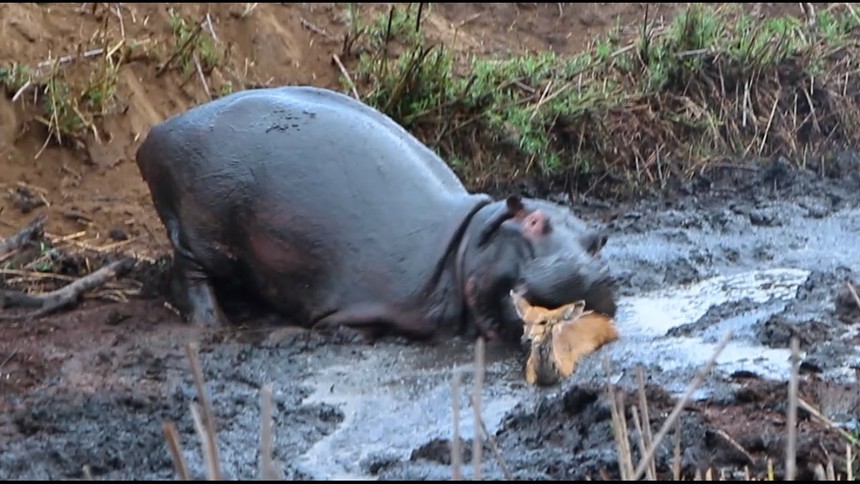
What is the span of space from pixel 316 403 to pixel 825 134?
15.6ft

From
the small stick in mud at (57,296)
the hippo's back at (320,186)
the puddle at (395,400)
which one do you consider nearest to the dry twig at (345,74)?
the hippo's back at (320,186)

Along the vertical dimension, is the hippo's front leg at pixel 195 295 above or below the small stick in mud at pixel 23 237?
below

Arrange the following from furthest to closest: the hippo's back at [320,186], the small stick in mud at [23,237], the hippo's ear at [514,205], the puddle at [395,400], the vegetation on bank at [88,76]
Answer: the vegetation on bank at [88,76] < the small stick in mud at [23,237] < the hippo's back at [320,186] < the hippo's ear at [514,205] < the puddle at [395,400]

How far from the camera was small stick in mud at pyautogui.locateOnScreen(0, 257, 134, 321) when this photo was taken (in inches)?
235

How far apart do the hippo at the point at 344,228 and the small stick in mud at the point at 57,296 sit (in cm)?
33

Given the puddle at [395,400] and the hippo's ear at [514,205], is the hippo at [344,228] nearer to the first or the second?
the hippo's ear at [514,205]

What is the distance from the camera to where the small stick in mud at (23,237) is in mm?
6434

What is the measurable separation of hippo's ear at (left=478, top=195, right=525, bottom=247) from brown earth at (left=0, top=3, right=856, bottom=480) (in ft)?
3.76

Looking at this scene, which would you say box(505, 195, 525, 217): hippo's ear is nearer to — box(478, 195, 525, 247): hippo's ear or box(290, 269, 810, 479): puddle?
box(478, 195, 525, 247): hippo's ear

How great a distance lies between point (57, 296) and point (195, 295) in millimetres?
555

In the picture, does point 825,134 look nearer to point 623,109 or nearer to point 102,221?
point 623,109

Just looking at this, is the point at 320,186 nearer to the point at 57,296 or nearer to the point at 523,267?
the point at 523,267

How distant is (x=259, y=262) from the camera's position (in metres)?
5.94

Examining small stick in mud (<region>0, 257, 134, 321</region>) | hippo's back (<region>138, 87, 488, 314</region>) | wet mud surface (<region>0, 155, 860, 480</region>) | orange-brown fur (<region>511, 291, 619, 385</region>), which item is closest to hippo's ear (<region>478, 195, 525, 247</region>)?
hippo's back (<region>138, 87, 488, 314</region>)
